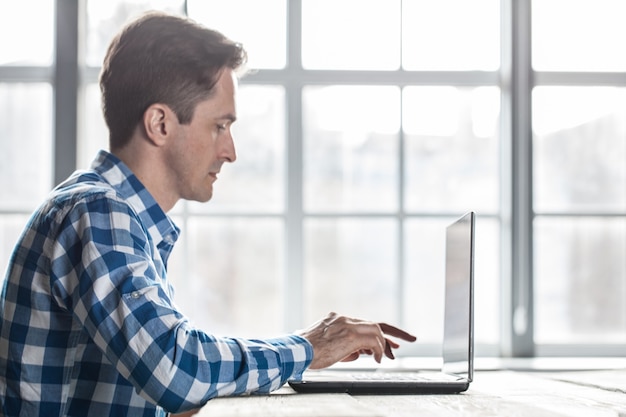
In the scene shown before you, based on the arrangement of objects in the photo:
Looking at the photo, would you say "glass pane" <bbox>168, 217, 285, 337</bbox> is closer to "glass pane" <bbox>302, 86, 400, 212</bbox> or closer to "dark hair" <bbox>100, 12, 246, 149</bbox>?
"glass pane" <bbox>302, 86, 400, 212</bbox>

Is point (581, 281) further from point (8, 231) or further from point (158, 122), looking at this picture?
point (158, 122)

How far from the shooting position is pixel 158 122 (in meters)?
1.46

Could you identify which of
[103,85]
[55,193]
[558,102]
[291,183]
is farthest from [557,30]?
[55,193]

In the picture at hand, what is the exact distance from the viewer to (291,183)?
134 inches

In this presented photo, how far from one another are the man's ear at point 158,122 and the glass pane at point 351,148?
1.98 metres

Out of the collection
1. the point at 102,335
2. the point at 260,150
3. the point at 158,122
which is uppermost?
the point at 260,150

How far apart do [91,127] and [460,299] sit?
2233mm

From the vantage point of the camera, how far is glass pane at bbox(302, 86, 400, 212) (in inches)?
136

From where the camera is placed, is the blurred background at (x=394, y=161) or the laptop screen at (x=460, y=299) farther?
the blurred background at (x=394, y=161)

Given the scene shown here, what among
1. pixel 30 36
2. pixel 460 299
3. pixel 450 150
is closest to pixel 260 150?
pixel 450 150

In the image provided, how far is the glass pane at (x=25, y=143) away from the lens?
339cm

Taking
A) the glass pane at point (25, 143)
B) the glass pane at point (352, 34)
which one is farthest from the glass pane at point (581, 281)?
the glass pane at point (25, 143)

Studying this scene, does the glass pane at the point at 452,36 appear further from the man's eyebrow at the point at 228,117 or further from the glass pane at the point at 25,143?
the man's eyebrow at the point at 228,117

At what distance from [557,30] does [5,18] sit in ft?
7.26
